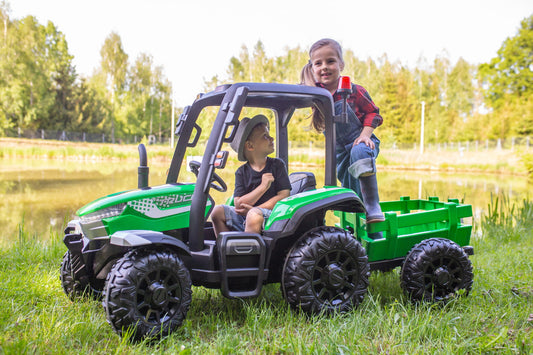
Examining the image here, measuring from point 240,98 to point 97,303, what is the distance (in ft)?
5.73

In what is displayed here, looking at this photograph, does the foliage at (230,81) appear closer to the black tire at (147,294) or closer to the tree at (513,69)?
the tree at (513,69)

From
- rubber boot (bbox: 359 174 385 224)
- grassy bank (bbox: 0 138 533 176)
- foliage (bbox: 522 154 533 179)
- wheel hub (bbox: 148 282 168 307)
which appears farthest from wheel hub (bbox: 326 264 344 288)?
foliage (bbox: 522 154 533 179)

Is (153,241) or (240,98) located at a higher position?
(240,98)

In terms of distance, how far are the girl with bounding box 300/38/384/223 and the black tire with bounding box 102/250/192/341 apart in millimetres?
1586

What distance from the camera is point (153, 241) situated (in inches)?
97.1

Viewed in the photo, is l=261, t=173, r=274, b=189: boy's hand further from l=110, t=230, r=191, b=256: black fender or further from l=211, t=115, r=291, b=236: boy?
l=110, t=230, r=191, b=256: black fender

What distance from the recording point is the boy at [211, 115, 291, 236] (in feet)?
9.64

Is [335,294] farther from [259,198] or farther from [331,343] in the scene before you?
[259,198]

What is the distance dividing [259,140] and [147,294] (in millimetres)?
1242

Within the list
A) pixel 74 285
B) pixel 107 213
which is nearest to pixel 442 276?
pixel 107 213

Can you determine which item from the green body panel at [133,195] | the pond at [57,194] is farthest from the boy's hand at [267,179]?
the pond at [57,194]

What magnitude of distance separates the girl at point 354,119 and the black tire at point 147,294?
1.59 metres

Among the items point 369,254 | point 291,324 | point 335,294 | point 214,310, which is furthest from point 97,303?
point 369,254

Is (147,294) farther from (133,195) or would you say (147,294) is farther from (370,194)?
(370,194)
